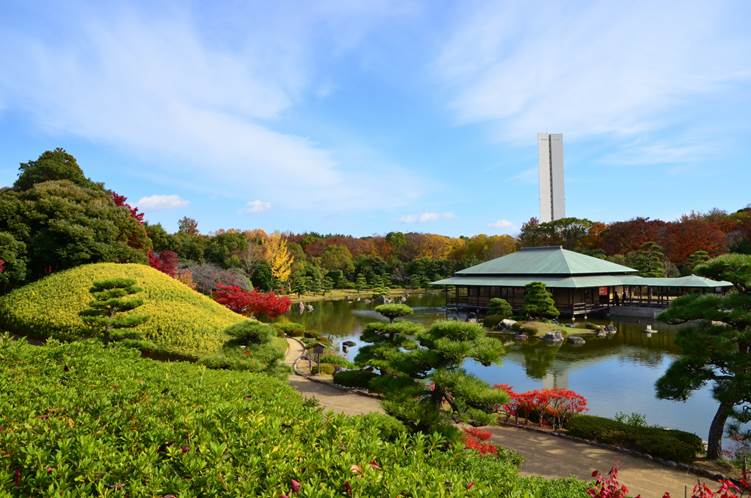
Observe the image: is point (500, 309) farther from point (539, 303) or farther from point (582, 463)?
point (582, 463)

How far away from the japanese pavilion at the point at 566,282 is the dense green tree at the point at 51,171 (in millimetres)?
24032

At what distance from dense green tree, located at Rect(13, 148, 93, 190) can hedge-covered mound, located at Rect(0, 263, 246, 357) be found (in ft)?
29.6

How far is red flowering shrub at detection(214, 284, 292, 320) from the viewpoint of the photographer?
69.8 feet

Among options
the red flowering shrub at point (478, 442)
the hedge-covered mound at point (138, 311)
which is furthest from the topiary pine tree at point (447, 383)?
the hedge-covered mound at point (138, 311)

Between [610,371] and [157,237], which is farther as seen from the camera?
[157,237]

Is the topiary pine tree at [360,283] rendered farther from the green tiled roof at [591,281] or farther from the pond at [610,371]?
the pond at [610,371]

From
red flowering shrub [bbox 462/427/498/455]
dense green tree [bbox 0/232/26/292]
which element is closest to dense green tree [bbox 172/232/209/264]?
dense green tree [bbox 0/232/26/292]

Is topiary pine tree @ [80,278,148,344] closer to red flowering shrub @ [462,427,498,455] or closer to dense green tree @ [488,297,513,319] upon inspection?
red flowering shrub @ [462,427,498,455]

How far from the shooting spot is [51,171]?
2216 centimetres

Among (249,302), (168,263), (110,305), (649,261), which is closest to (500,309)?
(249,302)

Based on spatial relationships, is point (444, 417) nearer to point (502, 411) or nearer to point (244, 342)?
point (502, 411)

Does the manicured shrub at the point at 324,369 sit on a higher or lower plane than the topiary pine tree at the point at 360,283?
lower

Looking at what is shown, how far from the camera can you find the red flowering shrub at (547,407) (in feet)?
30.9

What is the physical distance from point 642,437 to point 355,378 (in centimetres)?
694
